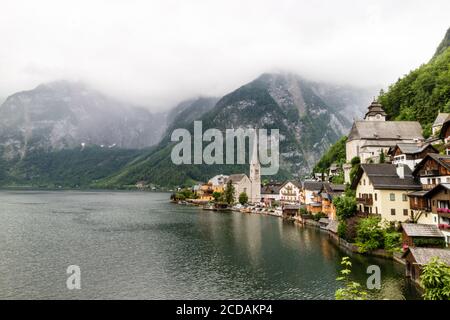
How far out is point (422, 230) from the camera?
143 ft

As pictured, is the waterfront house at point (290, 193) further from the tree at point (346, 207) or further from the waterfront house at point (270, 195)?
the tree at point (346, 207)

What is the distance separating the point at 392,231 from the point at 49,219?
94.0m

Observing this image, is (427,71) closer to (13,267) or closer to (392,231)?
(392,231)

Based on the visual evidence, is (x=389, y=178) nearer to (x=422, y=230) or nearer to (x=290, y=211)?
(x=422, y=230)

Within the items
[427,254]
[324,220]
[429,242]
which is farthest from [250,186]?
[427,254]

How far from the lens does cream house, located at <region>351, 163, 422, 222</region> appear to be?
175 ft

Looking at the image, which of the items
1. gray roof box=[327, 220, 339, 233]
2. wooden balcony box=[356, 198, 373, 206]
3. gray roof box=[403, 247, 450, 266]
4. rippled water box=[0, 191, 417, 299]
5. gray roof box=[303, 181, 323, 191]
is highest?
gray roof box=[303, 181, 323, 191]

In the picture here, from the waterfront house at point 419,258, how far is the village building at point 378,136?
4943 centimetres

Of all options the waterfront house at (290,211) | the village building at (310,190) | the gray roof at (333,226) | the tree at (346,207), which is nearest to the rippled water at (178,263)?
the gray roof at (333,226)

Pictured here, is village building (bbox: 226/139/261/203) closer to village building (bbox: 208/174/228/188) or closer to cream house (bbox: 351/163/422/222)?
village building (bbox: 208/174/228/188)

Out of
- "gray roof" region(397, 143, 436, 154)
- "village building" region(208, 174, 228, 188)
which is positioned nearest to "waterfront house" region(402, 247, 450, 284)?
"gray roof" region(397, 143, 436, 154)

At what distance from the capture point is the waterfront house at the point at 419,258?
35.0 meters

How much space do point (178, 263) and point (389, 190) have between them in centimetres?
3610
